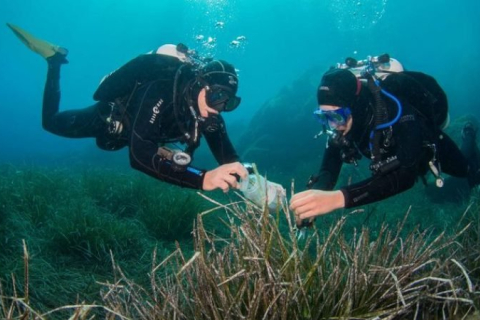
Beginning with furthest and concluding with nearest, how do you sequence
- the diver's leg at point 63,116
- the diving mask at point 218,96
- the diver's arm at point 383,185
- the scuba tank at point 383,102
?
the diver's leg at point 63,116 < the diving mask at point 218,96 < the scuba tank at point 383,102 < the diver's arm at point 383,185

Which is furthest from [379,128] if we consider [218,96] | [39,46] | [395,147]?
[39,46]

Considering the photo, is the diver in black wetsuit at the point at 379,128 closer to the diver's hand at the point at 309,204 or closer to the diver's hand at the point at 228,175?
the diver's hand at the point at 309,204

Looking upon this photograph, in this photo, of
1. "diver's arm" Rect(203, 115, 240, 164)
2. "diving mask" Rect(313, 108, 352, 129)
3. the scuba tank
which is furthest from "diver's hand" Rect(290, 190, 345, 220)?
"diver's arm" Rect(203, 115, 240, 164)

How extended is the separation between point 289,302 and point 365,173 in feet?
37.5

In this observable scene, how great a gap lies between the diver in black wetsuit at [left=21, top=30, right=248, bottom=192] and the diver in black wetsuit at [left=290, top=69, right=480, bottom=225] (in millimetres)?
1262

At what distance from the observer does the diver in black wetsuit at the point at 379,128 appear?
11.0 ft

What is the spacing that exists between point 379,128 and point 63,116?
217 inches

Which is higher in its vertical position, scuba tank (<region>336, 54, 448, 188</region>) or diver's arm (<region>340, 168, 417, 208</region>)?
scuba tank (<region>336, 54, 448, 188</region>)

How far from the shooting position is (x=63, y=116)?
6.12 meters

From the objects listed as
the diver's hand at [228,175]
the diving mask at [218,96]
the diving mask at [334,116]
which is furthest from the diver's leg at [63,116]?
the diving mask at [334,116]

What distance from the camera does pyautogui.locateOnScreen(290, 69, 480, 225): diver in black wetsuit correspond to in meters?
3.36

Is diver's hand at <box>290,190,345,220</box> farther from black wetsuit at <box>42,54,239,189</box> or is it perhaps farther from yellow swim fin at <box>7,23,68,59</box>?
yellow swim fin at <box>7,23,68,59</box>

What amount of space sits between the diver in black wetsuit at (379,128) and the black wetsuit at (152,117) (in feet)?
4.93

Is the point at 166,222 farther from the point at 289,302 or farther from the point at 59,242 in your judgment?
the point at 289,302
